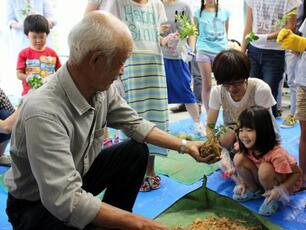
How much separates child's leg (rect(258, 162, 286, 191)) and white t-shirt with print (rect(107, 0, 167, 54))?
94 centimetres

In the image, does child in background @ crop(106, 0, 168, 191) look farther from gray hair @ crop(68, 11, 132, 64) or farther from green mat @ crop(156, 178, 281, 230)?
gray hair @ crop(68, 11, 132, 64)

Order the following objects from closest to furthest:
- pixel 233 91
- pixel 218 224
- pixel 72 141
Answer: pixel 72 141
pixel 218 224
pixel 233 91

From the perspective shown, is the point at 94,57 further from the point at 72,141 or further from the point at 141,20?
the point at 141,20

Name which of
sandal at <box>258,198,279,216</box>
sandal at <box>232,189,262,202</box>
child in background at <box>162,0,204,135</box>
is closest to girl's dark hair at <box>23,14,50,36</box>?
child in background at <box>162,0,204,135</box>

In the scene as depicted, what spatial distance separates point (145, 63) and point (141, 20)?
257mm

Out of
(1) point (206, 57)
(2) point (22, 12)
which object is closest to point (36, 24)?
(2) point (22, 12)

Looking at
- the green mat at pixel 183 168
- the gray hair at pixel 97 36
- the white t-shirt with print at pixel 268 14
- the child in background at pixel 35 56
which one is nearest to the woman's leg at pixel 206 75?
the white t-shirt with print at pixel 268 14

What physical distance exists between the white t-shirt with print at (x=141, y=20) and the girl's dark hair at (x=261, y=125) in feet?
2.19

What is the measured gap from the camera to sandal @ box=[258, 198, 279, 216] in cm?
202

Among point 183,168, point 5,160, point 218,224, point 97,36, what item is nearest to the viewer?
point 97,36

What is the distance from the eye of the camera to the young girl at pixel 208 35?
3.50 m

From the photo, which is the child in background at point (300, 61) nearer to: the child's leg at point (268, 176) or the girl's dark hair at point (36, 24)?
the child's leg at point (268, 176)

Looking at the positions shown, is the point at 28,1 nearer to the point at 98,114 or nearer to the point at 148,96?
the point at 148,96

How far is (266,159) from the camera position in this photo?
208 centimetres
